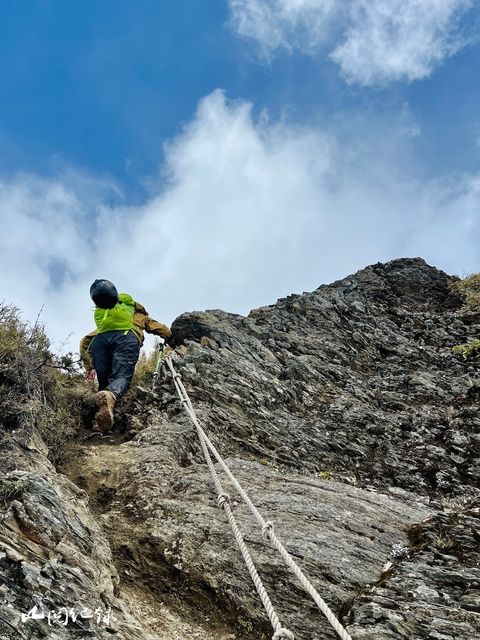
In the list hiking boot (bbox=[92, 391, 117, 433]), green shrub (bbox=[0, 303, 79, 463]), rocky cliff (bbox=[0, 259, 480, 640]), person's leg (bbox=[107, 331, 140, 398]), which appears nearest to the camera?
rocky cliff (bbox=[0, 259, 480, 640])

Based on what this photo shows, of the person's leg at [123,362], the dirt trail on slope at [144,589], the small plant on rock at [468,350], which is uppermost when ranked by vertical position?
the small plant on rock at [468,350]

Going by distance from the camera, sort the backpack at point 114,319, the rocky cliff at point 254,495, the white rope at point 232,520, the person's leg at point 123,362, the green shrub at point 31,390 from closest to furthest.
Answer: the white rope at point 232,520
the rocky cliff at point 254,495
the green shrub at point 31,390
the person's leg at point 123,362
the backpack at point 114,319

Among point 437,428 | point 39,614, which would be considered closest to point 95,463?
point 39,614

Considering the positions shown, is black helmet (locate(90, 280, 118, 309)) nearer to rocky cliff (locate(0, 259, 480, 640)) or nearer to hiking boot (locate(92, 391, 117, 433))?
rocky cliff (locate(0, 259, 480, 640))

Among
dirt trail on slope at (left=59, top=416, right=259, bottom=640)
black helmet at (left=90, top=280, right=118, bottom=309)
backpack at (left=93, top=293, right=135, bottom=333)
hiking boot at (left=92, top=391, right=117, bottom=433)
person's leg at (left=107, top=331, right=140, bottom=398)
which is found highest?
black helmet at (left=90, top=280, right=118, bottom=309)

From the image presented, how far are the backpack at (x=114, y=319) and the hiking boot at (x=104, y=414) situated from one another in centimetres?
187

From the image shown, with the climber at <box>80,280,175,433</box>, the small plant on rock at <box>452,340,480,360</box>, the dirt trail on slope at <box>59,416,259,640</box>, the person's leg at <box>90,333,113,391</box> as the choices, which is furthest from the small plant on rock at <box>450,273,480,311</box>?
the dirt trail on slope at <box>59,416,259,640</box>

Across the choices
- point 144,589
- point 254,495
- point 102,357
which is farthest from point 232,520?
point 102,357

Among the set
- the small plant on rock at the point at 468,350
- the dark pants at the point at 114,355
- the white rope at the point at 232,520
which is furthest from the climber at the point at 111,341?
the small plant on rock at the point at 468,350

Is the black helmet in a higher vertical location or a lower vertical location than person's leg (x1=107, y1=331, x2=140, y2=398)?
higher

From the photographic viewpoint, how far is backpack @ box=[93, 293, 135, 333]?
32.5 ft

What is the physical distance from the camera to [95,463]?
23.0 feet

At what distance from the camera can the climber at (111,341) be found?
9.39 meters

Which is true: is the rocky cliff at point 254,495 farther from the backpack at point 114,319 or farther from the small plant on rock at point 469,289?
the small plant on rock at point 469,289
